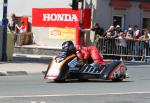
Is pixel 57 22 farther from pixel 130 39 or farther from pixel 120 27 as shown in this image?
pixel 130 39

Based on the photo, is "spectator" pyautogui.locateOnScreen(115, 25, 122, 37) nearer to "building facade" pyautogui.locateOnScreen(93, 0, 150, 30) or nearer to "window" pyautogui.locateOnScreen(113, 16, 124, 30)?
"building facade" pyautogui.locateOnScreen(93, 0, 150, 30)

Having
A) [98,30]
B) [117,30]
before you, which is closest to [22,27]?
[98,30]

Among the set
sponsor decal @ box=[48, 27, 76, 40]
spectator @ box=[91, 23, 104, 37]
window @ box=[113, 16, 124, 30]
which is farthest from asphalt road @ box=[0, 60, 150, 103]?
window @ box=[113, 16, 124, 30]

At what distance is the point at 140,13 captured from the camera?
116 feet

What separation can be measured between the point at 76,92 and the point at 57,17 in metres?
21.1

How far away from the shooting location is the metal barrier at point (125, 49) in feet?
99.9

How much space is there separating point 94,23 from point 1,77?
14.8 m

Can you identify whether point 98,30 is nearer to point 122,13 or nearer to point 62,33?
point 122,13

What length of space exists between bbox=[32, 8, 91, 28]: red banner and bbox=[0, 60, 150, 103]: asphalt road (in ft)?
51.6

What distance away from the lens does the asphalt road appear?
507 inches

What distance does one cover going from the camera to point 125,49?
101ft

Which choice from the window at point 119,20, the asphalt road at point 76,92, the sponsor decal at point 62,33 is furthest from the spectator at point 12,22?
the asphalt road at point 76,92

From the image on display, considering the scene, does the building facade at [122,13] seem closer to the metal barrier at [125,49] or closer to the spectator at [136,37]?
the spectator at [136,37]

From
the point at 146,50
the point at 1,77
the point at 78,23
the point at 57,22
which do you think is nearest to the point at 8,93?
the point at 1,77
